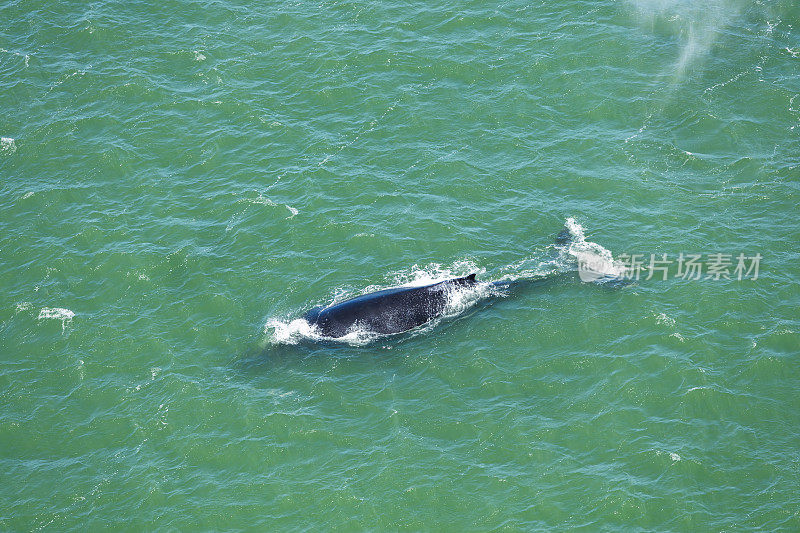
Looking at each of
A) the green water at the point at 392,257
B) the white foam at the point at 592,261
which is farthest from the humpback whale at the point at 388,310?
the white foam at the point at 592,261

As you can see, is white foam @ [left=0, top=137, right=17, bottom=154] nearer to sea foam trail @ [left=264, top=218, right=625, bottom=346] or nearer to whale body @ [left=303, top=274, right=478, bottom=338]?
sea foam trail @ [left=264, top=218, right=625, bottom=346]

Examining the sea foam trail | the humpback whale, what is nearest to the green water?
the sea foam trail

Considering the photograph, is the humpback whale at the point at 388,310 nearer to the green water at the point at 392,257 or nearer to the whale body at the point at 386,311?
the whale body at the point at 386,311

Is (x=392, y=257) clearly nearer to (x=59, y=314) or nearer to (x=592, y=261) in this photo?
(x=592, y=261)

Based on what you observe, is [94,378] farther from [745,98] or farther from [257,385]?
[745,98]

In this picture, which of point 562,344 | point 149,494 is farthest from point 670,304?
point 149,494

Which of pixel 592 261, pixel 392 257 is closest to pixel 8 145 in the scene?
pixel 392 257

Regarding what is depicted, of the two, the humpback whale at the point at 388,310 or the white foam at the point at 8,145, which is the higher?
the white foam at the point at 8,145
